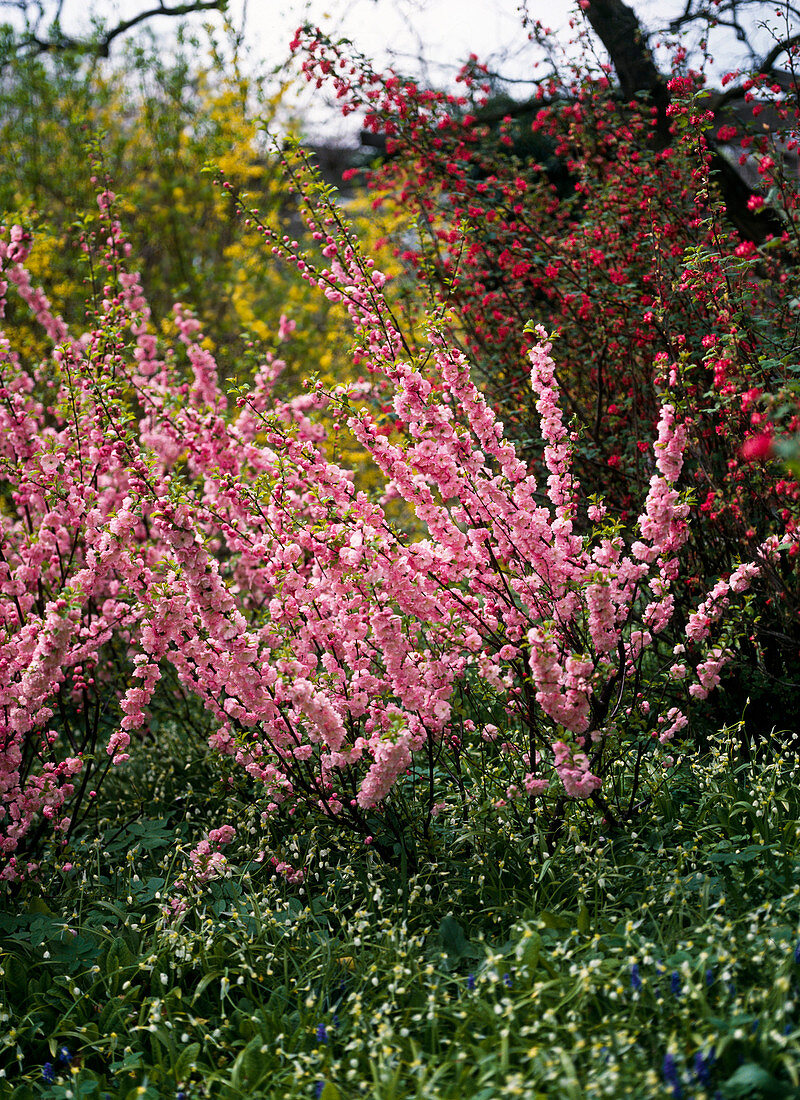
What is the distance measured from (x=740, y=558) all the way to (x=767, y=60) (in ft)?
10.1

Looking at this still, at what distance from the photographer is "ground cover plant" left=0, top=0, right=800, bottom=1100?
233 cm

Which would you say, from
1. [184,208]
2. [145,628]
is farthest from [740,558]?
[184,208]

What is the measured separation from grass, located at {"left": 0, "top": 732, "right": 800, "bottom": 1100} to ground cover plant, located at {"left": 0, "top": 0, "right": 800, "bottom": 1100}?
14 millimetres

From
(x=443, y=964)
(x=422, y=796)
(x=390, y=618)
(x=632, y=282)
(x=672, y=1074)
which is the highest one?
(x=632, y=282)

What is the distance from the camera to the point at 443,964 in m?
2.63

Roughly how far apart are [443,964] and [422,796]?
0.95 meters

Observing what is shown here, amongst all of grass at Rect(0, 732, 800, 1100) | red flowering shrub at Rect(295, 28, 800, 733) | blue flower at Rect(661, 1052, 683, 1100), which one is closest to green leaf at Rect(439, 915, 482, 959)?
grass at Rect(0, 732, 800, 1100)

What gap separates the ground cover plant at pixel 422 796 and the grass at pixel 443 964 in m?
0.01

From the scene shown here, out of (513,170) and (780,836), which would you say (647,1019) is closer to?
(780,836)

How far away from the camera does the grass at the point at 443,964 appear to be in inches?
84.6

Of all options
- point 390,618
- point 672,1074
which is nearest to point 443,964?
point 672,1074

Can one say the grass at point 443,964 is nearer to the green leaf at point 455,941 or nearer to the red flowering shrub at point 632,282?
the green leaf at point 455,941

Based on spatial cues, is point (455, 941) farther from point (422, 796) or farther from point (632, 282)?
point (632, 282)

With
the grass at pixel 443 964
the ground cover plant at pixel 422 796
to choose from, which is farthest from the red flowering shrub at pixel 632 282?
the grass at pixel 443 964
